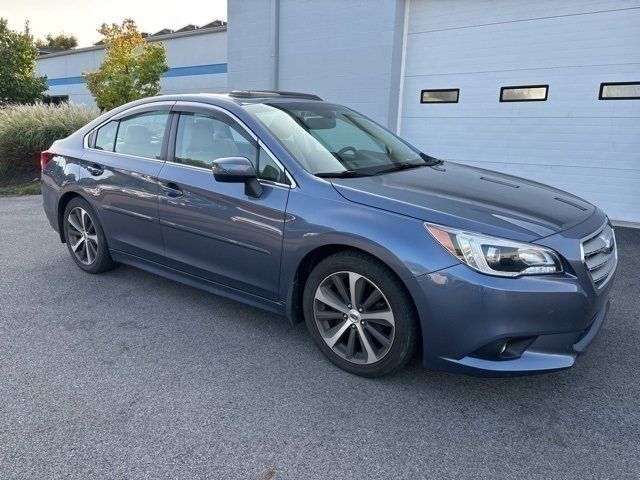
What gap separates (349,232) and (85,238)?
9.50ft

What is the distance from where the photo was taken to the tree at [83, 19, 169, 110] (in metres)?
15.8

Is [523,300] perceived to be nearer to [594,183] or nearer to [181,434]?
[181,434]

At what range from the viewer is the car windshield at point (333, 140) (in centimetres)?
310

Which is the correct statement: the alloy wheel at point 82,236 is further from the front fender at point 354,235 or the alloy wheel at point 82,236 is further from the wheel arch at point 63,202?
the front fender at point 354,235

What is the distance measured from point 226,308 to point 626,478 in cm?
275

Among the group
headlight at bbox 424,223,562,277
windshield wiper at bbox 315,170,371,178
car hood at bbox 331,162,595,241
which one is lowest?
headlight at bbox 424,223,562,277

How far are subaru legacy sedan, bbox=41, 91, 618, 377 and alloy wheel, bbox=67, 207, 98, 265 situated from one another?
9 centimetres

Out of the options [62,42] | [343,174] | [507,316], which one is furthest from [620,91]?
[62,42]

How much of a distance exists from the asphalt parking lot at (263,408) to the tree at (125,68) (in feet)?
45.8

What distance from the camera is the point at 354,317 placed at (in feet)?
9.15

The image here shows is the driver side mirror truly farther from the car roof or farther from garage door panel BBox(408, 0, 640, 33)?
garage door panel BBox(408, 0, 640, 33)

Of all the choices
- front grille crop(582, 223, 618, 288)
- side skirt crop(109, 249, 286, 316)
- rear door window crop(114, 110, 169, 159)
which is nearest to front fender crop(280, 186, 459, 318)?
side skirt crop(109, 249, 286, 316)

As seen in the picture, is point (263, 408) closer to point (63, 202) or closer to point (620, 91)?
point (63, 202)

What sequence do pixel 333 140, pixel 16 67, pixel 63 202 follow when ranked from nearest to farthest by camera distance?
1. pixel 333 140
2. pixel 63 202
3. pixel 16 67
